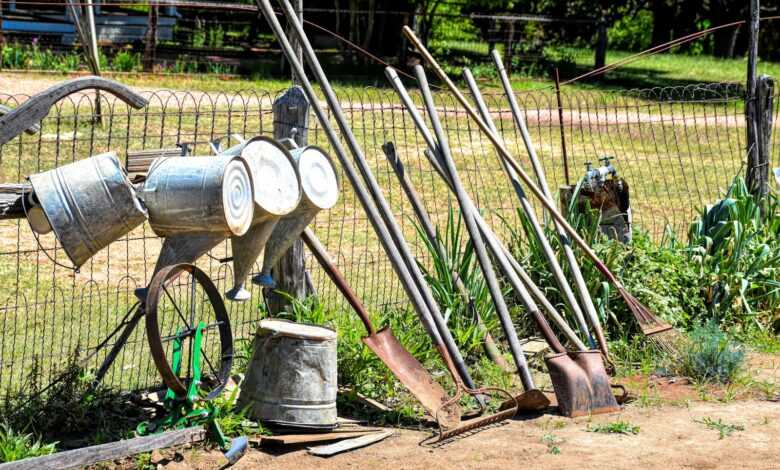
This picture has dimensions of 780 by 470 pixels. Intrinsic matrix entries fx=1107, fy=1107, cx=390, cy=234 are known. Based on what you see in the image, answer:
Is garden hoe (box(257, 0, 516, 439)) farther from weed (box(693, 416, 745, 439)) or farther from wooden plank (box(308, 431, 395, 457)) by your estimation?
weed (box(693, 416, 745, 439))

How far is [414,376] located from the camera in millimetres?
5332

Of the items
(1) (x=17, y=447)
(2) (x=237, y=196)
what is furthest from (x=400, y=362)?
(1) (x=17, y=447)

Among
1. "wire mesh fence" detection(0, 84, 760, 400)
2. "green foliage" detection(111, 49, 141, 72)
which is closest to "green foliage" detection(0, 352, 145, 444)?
"wire mesh fence" detection(0, 84, 760, 400)

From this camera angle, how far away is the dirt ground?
15.9 ft

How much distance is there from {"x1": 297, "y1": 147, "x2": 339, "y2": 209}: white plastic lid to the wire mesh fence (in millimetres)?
428

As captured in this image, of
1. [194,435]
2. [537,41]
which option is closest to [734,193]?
[194,435]

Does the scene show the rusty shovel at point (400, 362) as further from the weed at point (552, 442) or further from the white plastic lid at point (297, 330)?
the weed at point (552, 442)

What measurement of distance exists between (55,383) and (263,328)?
3.22 feet

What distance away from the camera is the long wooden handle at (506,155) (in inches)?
236

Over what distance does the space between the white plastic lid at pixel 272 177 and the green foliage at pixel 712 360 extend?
8.15 ft

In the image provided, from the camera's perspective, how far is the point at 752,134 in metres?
7.81

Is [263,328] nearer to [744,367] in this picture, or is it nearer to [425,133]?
[425,133]

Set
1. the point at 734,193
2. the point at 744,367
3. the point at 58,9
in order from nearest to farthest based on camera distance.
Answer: the point at 744,367 → the point at 734,193 → the point at 58,9

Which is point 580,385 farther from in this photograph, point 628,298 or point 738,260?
point 738,260
